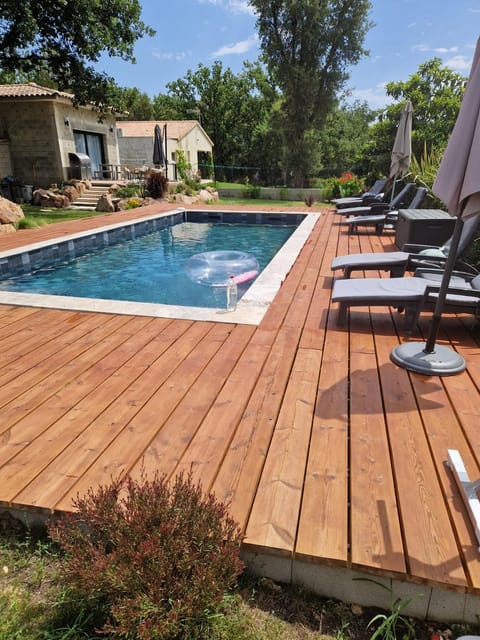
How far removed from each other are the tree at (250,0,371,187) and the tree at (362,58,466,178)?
3.43 meters

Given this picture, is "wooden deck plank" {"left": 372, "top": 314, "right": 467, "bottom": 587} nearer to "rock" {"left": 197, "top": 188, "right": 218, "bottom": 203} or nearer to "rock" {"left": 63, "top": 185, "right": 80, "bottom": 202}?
"rock" {"left": 197, "top": 188, "right": 218, "bottom": 203}

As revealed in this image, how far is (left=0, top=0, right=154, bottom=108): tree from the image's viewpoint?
12.1m

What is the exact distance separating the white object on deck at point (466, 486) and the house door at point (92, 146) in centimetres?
2115

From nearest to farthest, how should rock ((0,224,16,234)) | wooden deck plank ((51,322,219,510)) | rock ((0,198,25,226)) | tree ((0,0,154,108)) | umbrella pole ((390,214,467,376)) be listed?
wooden deck plank ((51,322,219,510)), umbrella pole ((390,214,467,376)), rock ((0,224,16,234)), rock ((0,198,25,226)), tree ((0,0,154,108))

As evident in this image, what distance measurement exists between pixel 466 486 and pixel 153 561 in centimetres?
136

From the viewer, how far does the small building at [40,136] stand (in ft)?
56.6

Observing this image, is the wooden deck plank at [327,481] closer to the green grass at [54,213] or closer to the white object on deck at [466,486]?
the white object on deck at [466,486]

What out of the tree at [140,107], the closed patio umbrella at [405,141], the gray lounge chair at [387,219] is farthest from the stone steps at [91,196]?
the tree at [140,107]

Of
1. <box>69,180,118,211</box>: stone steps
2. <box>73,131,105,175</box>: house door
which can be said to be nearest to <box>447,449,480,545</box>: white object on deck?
<box>69,180,118,211</box>: stone steps

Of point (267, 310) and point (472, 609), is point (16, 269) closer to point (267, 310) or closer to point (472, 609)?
point (267, 310)

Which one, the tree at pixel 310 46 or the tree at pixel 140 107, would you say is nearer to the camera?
the tree at pixel 310 46

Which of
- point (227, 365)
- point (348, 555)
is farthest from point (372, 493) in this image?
point (227, 365)

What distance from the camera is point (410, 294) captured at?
3.45 metres

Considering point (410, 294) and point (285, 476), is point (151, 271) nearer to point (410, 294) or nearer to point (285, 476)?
point (410, 294)
